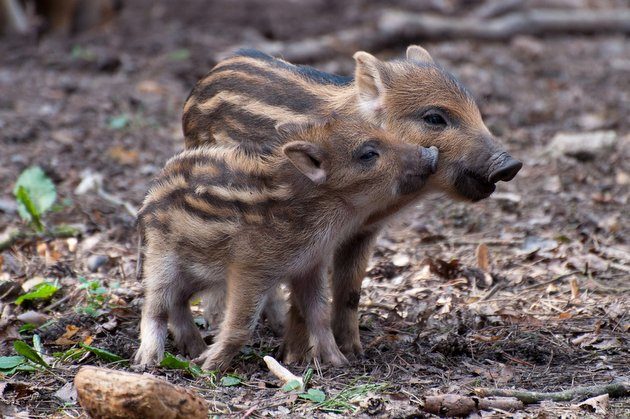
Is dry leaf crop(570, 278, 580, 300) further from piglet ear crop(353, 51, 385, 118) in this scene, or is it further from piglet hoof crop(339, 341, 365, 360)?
piglet ear crop(353, 51, 385, 118)

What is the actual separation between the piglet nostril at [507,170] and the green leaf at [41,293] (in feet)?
8.73

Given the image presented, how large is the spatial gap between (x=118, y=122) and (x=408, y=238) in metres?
3.94

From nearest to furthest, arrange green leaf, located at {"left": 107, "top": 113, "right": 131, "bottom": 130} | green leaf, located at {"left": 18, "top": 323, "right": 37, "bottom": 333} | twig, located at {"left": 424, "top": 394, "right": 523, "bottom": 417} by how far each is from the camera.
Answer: twig, located at {"left": 424, "top": 394, "right": 523, "bottom": 417}
green leaf, located at {"left": 18, "top": 323, "right": 37, "bottom": 333}
green leaf, located at {"left": 107, "top": 113, "right": 131, "bottom": 130}

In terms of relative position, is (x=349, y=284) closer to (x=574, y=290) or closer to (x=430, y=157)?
(x=430, y=157)

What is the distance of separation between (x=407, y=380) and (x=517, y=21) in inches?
409

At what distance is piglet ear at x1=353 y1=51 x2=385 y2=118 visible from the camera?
5.47 meters

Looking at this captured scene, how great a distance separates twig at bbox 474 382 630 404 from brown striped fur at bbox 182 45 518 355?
1.14m

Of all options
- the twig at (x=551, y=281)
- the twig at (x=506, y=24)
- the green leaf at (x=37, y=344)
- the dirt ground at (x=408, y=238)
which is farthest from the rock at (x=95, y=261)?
the twig at (x=506, y=24)

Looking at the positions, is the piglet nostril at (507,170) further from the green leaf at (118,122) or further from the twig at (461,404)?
the green leaf at (118,122)

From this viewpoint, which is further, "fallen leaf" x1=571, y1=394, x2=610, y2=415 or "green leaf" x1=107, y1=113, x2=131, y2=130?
"green leaf" x1=107, y1=113, x2=131, y2=130

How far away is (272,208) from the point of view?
15.7 feet

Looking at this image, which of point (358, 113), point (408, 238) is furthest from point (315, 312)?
point (408, 238)

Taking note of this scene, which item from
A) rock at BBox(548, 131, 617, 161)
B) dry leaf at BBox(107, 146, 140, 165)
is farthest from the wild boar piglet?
rock at BBox(548, 131, 617, 161)

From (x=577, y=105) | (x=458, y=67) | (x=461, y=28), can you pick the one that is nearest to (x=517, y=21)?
(x=461, y=28)
